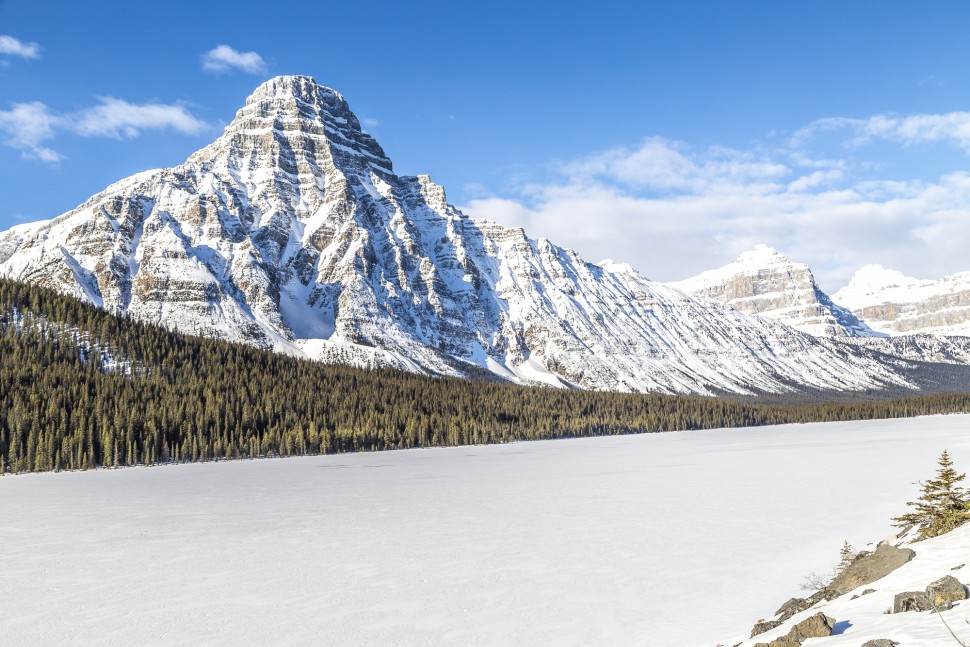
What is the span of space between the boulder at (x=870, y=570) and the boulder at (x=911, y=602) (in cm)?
523

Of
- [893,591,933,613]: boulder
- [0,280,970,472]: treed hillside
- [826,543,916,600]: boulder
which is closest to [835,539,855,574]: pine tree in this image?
[826,543,916,600]: boulder

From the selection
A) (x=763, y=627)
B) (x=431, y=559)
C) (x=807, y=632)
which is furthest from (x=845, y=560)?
(x=431, y=559)

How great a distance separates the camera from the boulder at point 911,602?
14666mm

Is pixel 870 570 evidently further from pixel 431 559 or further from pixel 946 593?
pixel 431 559

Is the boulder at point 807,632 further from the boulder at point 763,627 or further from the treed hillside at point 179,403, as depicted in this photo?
the treed hillside at point 179,403

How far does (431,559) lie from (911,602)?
68.2 feet

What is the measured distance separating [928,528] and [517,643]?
1624 centimetres

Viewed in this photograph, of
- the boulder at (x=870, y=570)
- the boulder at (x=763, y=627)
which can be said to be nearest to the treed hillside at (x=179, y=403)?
the boulder at (x=763, y=627)

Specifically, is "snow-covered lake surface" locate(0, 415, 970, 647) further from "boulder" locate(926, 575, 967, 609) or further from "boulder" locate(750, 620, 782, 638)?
"boulder" locate(926, 575, 967, 609)

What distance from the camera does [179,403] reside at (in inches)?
5325

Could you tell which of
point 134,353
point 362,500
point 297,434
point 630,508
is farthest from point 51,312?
point 630,508

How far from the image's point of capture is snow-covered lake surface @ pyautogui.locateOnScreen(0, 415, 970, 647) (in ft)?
72.7

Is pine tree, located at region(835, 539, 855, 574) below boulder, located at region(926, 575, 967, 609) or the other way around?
below

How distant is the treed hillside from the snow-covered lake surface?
5217 cm
